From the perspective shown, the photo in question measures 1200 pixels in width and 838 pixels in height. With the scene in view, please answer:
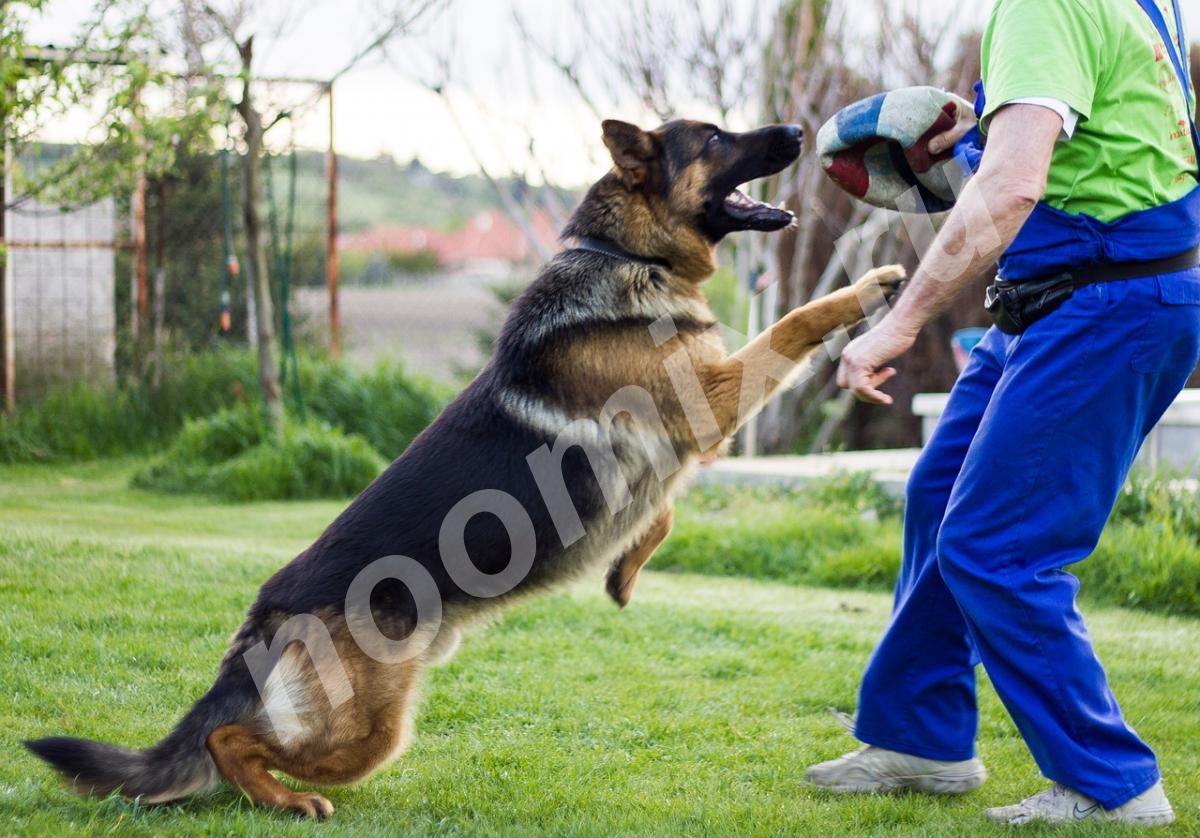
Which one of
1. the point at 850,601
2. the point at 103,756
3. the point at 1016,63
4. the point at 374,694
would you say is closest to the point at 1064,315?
the point at 1016,63

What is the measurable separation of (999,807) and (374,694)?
1761mm

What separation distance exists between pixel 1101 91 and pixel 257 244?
722 centimetres

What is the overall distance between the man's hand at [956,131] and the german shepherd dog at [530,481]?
16.5 inches

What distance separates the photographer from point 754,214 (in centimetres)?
386

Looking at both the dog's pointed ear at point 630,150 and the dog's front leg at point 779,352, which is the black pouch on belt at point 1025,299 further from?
the dog's pointed ear at point 630,150

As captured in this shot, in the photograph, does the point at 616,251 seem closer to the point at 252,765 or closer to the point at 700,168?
the point at 700,168

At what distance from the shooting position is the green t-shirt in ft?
9.02

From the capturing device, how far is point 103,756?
302 cm

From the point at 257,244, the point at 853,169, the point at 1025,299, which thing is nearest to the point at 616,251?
the point at 853,169

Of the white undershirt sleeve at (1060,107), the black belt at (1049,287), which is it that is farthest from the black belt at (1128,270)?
the white undershirt sleeve at (1060,107)

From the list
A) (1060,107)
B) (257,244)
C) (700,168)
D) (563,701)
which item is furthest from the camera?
(257,244)

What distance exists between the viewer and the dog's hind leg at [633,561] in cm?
377

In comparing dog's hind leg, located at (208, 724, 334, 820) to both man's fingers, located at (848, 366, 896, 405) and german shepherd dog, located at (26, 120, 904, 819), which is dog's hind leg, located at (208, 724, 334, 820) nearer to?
german shepherd dog, located at (26, 120, 904, 819)

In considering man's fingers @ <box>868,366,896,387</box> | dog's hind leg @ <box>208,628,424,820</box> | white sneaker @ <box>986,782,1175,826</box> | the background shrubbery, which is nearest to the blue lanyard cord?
man's fingers @ <box>868,366,896,387</box>
